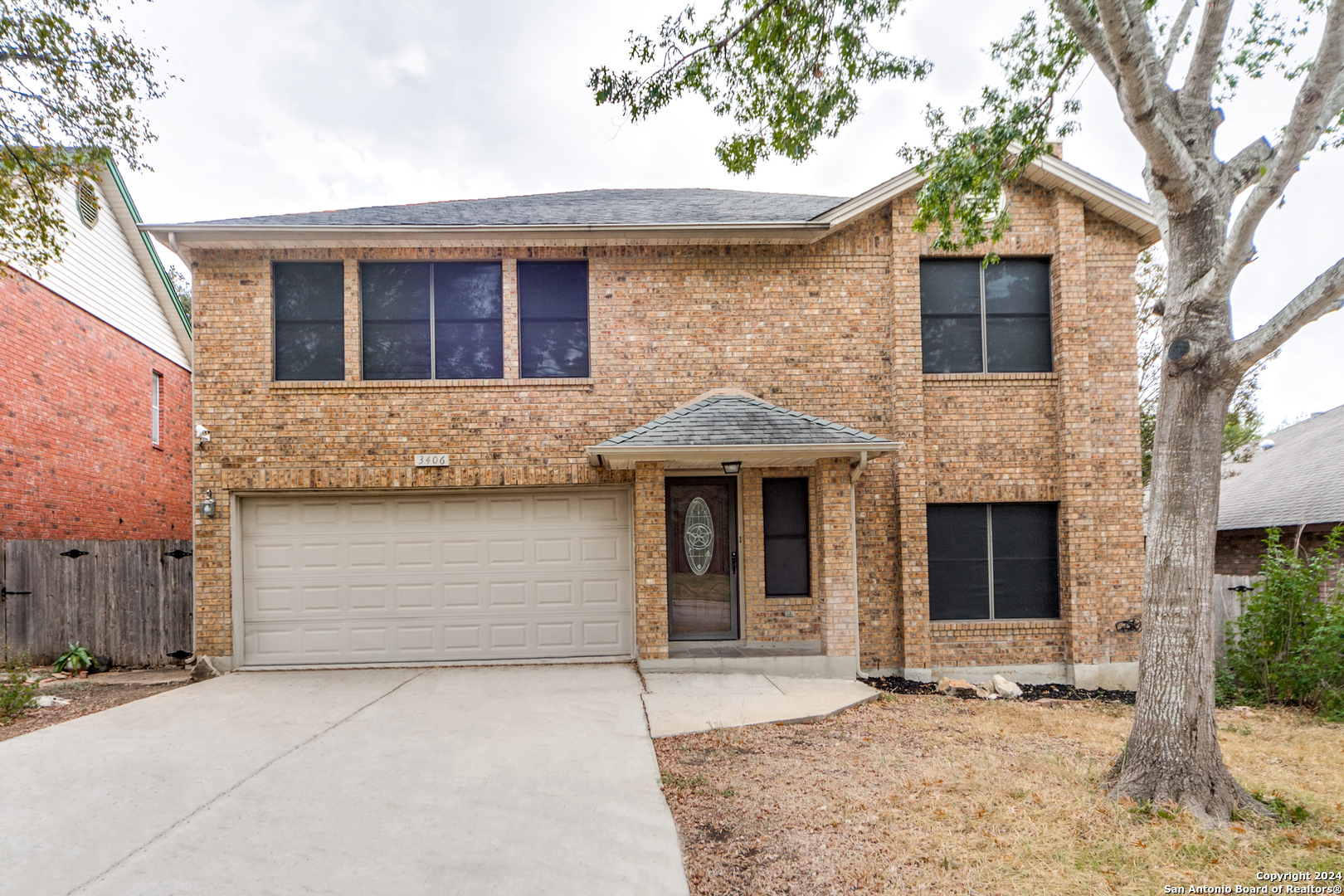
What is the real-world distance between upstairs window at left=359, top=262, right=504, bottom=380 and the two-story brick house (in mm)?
34

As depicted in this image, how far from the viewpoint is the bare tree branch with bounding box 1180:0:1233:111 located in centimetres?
452

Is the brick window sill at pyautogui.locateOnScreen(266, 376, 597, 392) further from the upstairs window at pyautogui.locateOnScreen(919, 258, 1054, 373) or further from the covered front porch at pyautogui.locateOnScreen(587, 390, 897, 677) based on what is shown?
the upstairs window at pyautogui.locateOnScreen(919, 258, 1054, 373)

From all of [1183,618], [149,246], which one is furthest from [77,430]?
[1183,618]

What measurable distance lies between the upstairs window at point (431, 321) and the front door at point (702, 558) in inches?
122

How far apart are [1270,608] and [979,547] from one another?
3224 mm

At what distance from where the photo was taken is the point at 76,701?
757 centimetres

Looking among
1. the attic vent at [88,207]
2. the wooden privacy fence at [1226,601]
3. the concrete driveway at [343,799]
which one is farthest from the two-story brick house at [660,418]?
the attic vent at [88,207]

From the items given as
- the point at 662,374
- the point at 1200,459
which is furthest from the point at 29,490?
the point at 1200,459

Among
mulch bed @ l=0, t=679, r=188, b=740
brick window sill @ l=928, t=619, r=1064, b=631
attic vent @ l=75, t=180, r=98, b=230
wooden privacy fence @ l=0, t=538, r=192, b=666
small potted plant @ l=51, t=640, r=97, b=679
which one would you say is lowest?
mulch bed @ l=0, t=679, r=188, b=740

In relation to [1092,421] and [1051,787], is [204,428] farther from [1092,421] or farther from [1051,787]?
[1092,421]

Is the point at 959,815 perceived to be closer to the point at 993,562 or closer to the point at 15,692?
the point at 993,562

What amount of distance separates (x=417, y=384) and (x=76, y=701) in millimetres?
5190

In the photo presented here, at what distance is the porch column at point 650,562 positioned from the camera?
8227mm

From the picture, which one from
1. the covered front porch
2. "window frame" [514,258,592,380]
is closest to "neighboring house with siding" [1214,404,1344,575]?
the covered front porch
